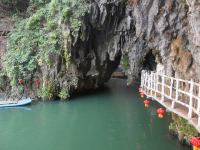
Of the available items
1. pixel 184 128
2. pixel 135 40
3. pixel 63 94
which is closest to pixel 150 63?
pixel 135 40

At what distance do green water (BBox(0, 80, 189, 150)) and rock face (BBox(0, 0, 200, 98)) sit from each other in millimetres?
2545

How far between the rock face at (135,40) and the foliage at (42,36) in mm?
615

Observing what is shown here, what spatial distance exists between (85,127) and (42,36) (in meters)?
8.48

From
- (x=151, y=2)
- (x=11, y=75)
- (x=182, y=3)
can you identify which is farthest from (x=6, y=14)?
(x=182, y=3)

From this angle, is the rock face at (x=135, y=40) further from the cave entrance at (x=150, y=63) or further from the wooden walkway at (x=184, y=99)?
the wooden walkway at (x=184, y=99)

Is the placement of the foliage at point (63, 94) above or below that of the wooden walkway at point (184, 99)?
below

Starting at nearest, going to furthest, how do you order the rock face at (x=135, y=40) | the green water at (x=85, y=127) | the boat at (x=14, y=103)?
the rock face at (x=135, y=40) → the green water at (x=85, y=127) → the boat at (x=14, y=103)

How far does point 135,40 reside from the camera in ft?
63.2

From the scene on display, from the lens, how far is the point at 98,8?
62.4 ft

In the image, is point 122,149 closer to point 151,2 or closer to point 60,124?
point 60,124

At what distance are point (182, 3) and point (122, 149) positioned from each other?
577cm

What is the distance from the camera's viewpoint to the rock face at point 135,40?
11734 mm

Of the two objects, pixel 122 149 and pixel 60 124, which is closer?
pixel 122 149

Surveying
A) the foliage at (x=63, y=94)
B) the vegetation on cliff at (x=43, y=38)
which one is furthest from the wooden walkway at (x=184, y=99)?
the foliage at (x=63, y=94)
